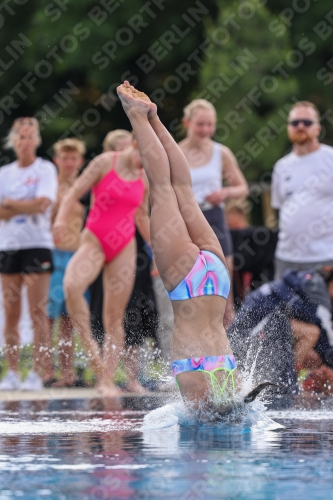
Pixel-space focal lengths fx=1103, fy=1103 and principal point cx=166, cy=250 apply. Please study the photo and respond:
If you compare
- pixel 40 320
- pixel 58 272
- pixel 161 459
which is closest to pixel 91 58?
pixel 58 272

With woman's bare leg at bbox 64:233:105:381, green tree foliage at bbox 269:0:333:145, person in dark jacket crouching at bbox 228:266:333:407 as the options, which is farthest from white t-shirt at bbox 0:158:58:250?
green tree foliage at bbox 269:0:333:145

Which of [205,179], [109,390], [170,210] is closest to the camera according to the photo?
[170,210]

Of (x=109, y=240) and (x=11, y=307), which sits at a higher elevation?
(x=109, y=240)

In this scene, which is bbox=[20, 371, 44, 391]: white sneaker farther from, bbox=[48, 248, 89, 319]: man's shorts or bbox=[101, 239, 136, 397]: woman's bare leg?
bbox=[48, 248, 89, 319]: man's shorts

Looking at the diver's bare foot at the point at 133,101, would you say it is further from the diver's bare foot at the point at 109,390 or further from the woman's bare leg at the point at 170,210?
the diver's bare foot at the point at 109,390

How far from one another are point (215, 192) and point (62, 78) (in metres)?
14.7

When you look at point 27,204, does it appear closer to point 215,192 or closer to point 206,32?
Answer: point 215,192

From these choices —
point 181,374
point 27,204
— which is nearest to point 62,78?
point 27,204

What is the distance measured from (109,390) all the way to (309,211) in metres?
2.36

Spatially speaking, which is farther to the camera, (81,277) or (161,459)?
(81,277)

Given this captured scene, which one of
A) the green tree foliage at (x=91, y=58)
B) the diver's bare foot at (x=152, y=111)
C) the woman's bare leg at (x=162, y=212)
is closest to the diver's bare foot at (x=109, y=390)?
the woman's bare leg at (x=162, y=212)

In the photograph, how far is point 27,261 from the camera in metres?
9.80

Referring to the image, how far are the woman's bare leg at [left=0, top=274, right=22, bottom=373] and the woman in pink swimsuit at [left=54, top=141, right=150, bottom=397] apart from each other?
0.76 metres

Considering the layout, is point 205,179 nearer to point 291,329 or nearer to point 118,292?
point 118,292
